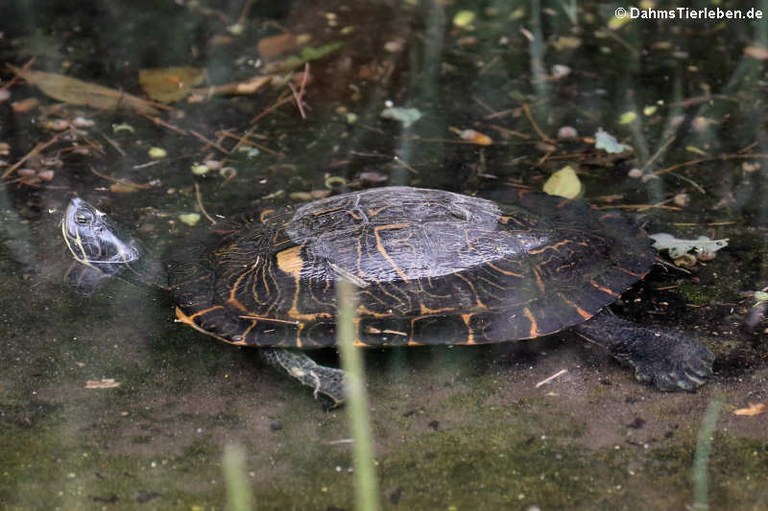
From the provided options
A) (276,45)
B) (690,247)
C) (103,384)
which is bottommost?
(103,384)

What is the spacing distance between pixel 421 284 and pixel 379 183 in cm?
155

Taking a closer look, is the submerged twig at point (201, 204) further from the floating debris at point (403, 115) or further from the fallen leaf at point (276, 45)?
the fallen leaf at point (276, 45)

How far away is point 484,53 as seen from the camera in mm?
6633

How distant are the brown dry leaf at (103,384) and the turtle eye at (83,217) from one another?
84cm

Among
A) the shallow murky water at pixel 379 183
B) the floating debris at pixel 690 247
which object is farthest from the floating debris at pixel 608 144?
the floating debris at pixel 690 247

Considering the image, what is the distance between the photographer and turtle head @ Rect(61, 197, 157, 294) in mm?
4230

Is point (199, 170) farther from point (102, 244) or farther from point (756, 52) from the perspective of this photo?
point (756, 52)

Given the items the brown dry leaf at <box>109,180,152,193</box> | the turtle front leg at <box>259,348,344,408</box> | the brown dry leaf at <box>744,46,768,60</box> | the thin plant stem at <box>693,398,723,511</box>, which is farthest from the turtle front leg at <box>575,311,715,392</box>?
the brown dry leaf at <box>744,46,768,60</box>

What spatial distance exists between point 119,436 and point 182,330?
74 cm

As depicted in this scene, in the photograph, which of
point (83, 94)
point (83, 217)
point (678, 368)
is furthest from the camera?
point (83, 94)

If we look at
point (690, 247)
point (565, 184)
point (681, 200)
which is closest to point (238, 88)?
point (565, 184)

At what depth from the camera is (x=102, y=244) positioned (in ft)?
14.0

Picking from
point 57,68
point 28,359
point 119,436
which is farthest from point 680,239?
point 57,68

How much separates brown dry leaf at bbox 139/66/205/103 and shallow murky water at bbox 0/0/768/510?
0.34 feet
